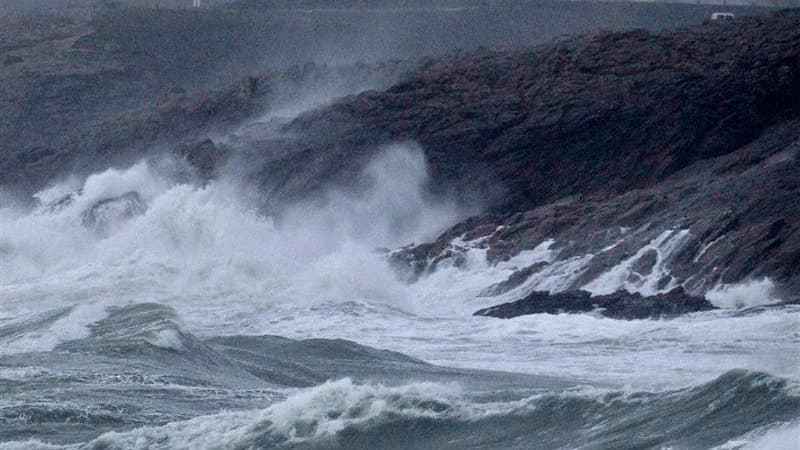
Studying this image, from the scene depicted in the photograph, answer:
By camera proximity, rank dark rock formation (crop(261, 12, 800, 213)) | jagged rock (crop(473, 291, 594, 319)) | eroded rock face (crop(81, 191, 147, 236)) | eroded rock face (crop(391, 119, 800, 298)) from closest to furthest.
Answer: eroded rock face (crop(391, 119, 800, 298))
jagged rock (crop(473, 291, 594, 319))
dark rock formation (crop(261, 12, 800, 213))
eroded rock face (crop(81, 191, 147, 236))

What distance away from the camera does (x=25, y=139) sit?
133 ft

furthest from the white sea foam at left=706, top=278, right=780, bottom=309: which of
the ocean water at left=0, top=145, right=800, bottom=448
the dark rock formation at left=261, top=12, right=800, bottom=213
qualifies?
the dark rock formation at left=261, top=12, right=800, bottom=213

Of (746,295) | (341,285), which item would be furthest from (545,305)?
(341,285)

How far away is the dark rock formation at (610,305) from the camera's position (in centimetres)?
1897

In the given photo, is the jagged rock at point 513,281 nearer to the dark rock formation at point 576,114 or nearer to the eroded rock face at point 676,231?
the eroded rock face at point 676,231

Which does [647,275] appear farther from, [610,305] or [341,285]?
[341,285]

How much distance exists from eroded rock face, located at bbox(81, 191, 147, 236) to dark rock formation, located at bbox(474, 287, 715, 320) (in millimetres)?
11354

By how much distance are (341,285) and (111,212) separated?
8806 millimetres

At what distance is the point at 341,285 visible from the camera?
76.6 feet

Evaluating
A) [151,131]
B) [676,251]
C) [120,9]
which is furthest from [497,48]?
[120,9]

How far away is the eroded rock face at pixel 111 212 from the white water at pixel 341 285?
0.25m

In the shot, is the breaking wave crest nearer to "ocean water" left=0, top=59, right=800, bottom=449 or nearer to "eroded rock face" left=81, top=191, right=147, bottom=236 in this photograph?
"ocean water" left=0, top=59, right=800, bottom=449

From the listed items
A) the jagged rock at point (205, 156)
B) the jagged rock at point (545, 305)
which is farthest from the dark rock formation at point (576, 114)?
the jagged rock at point (545, 305)

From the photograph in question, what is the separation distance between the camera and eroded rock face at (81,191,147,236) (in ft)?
99.1
